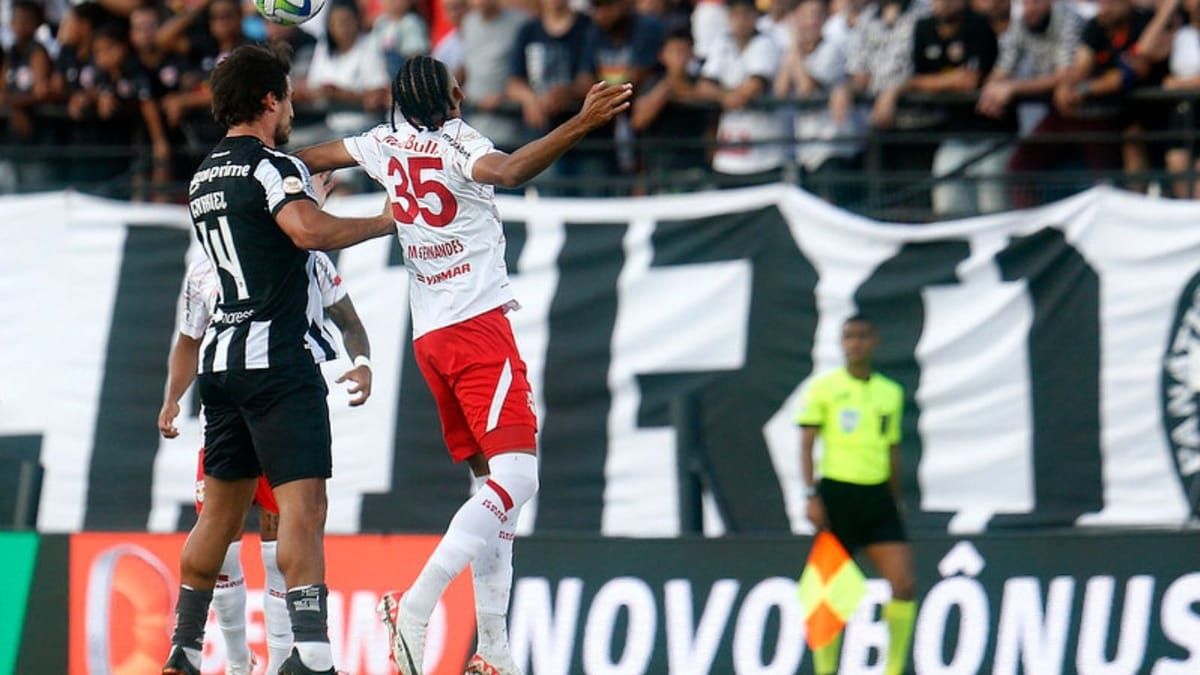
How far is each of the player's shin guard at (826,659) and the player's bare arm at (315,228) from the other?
4.04 m

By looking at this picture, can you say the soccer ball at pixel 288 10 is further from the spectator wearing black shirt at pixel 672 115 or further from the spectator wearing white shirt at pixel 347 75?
the spectator wearing white shirt at pixel 347 75

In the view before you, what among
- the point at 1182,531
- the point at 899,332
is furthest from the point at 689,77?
the point at 1182,531

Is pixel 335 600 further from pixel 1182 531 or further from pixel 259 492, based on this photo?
pixel 1182 531

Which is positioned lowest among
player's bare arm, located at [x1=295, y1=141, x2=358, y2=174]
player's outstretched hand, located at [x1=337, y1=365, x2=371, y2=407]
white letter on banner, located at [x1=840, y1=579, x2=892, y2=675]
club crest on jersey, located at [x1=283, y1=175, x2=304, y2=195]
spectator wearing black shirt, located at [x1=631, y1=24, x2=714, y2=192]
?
white letter on banner, located at [x1=840, y1=579, x2=892, y2=675]

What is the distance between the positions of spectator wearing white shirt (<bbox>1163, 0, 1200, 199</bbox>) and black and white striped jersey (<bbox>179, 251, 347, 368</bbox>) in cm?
641

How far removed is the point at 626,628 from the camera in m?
11.7

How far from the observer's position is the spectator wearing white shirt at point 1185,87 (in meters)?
13.8

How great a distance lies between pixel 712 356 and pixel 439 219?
527 cm

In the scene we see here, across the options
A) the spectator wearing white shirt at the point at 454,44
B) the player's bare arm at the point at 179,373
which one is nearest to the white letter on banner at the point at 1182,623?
the player's bare arm at the point at 179,373

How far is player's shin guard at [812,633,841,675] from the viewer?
37.7ft

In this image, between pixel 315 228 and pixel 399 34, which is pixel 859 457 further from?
pixel 399 34

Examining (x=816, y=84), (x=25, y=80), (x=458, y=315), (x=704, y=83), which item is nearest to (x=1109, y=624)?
(x=458, y=315)

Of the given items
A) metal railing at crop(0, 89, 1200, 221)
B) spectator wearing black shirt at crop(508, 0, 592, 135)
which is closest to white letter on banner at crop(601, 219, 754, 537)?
metal railing at crop(0, 89, 1200, 221)

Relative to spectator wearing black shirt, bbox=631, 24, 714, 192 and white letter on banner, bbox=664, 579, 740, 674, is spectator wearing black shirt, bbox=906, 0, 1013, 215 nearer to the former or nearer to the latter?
spectator wearing black shirt, bbox=631, 24, 714, 192
